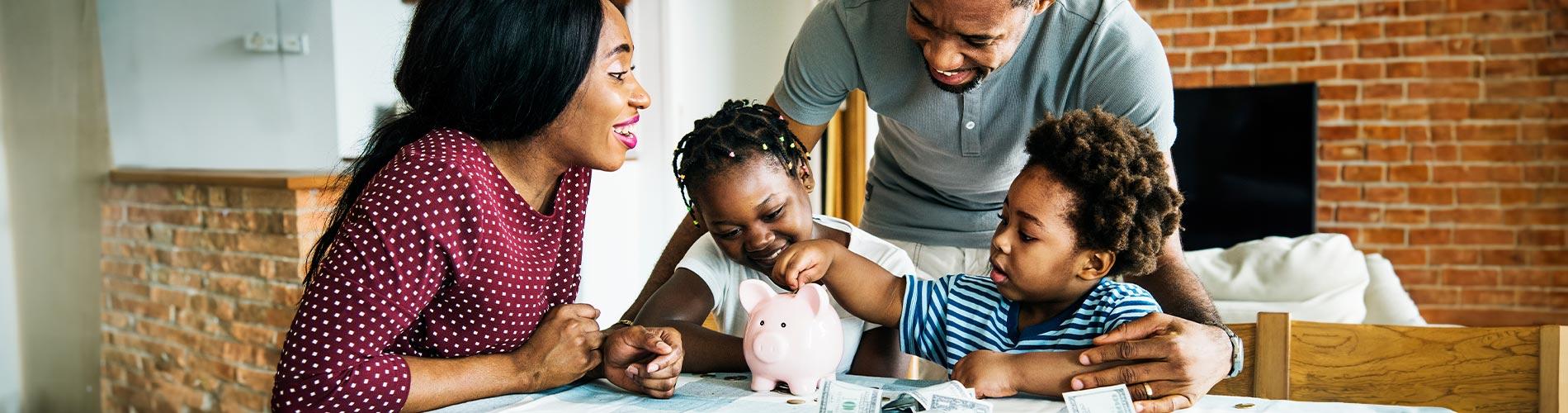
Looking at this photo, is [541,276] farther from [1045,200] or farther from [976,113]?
[976,113]

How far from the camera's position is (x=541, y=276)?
52.1 inches

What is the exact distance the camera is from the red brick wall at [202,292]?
2744 millimetres

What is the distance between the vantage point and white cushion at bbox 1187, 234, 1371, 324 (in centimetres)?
276

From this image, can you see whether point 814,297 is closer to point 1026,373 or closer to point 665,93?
point 1026,373

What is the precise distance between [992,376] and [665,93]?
9.92 ft

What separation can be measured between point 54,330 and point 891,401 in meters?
2.13

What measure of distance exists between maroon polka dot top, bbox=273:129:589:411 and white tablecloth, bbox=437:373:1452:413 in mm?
98

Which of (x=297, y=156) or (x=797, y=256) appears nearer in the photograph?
(x=797, y=256)

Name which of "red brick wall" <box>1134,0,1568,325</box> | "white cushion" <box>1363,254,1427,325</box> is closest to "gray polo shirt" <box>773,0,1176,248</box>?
"white cushion" <box>1363,254,1427,325</box>

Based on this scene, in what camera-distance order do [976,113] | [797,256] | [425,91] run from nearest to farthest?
[425,91]
[797,256]
[976,113]

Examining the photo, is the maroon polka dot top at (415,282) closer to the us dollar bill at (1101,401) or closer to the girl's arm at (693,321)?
the girl's arm at (693,321)

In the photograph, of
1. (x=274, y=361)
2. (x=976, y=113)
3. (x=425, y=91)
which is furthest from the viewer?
(x=274, y=361)

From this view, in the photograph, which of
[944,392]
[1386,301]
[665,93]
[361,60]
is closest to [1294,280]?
[1386,301]

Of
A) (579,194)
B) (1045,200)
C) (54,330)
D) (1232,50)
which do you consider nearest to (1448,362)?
(1045,200)
